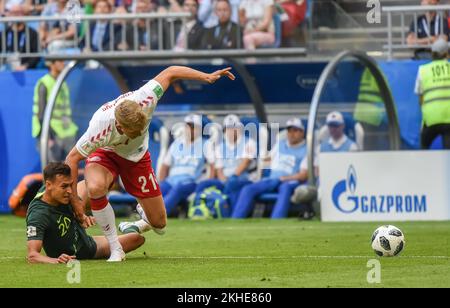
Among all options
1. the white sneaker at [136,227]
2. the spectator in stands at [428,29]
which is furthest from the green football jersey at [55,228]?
the spectator in stands at [428,29]

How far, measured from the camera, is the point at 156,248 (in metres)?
16.1

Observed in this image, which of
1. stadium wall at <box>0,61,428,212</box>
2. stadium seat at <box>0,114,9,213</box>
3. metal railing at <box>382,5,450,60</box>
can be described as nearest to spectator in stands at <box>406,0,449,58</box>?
metal railing at <box>382,5,450,60</box>

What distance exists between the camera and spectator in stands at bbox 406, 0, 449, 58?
23078 millimetres

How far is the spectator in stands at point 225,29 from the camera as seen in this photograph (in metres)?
23.8

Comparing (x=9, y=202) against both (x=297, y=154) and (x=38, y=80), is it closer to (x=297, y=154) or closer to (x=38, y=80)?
(x=38, y=80)

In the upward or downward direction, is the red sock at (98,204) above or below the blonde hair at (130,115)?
below

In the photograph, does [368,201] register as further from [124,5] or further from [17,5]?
[17,5]

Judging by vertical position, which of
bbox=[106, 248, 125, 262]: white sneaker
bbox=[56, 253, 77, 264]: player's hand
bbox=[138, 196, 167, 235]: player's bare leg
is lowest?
bbox=[106, 248, 125, 262]: white sneaker

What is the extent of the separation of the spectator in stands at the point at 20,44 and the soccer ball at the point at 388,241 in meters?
13.1

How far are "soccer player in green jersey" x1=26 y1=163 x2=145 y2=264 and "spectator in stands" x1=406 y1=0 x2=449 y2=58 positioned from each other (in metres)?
11.4

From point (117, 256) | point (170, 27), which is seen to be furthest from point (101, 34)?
point (117, 256)

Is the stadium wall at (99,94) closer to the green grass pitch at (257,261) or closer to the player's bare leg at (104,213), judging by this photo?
the green grass pitch at (257,261)

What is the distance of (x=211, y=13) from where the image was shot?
2412 centimetres

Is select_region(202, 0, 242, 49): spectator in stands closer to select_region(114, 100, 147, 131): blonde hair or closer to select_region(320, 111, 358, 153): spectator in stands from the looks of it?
select_region(320, 111, 358, 153): spectator in stands
